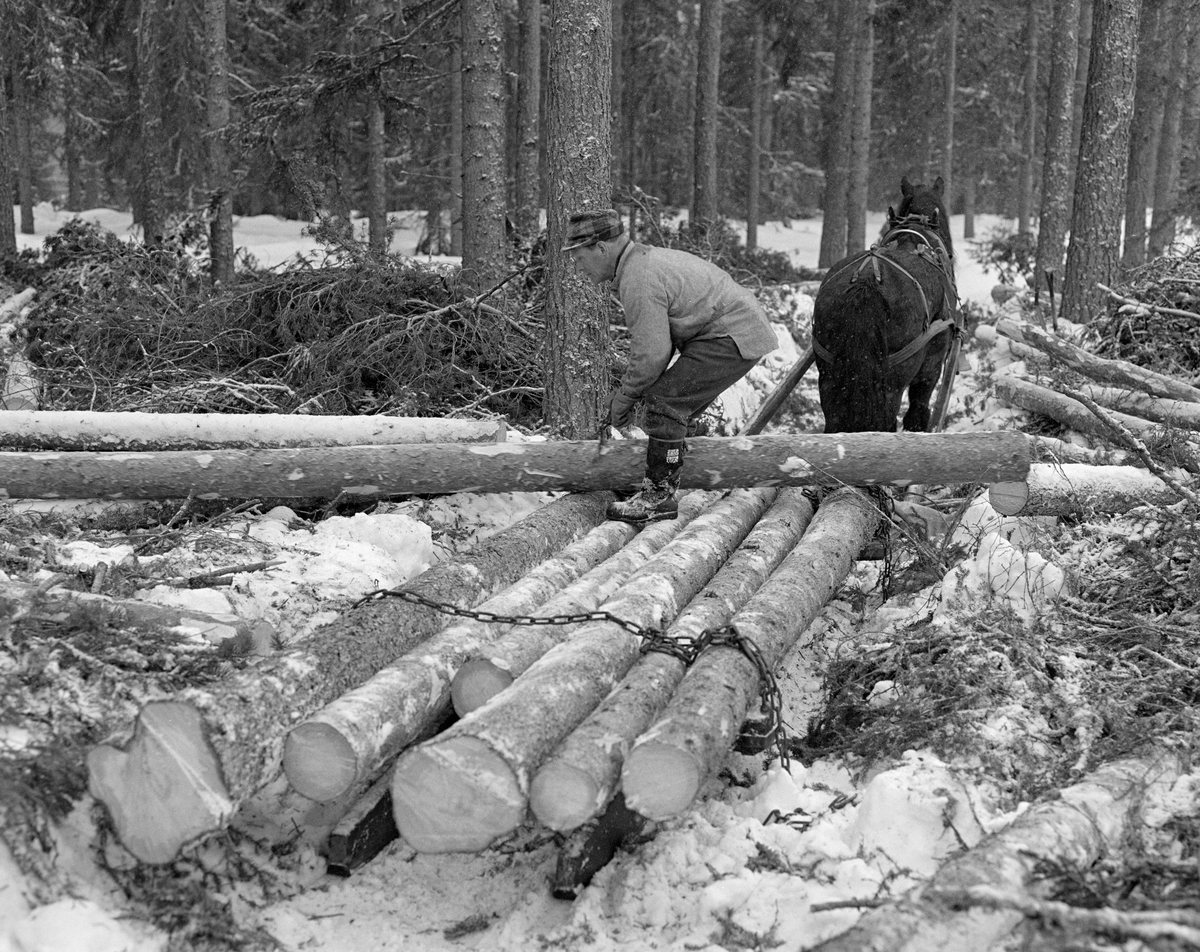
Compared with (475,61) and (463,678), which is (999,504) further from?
(475,61)

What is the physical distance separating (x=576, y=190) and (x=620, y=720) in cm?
433

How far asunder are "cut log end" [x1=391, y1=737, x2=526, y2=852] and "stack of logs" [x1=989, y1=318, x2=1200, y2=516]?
389cm

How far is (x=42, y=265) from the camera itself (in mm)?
13445

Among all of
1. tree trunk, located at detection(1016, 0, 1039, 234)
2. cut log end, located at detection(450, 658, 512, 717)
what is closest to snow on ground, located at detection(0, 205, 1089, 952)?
cut log end, located at detection(450, 658, 512, 717)

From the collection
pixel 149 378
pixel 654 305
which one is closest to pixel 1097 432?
pixel 654 305

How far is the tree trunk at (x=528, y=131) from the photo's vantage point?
14.0 meters

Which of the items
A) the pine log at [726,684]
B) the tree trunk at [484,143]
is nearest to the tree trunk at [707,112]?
the tree trunk at [484,143]

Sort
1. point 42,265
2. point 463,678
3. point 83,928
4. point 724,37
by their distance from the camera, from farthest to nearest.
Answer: point 724,37, point 42,265, point 463,678, point 83,928

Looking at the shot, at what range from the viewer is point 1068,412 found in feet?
27.2

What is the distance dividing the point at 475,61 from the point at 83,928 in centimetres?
870

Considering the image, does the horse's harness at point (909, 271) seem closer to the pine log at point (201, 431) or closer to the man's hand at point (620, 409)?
the man's hand at point (620, 409)

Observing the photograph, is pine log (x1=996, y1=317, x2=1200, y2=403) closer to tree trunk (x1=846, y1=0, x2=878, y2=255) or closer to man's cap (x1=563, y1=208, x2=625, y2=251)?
man's cap (x1=563, y1=208, x2=625, y2=251)

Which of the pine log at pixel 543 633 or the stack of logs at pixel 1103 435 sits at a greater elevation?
the stack of logs at pixel 1103 435

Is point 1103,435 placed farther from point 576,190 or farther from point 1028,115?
point 1028,115
